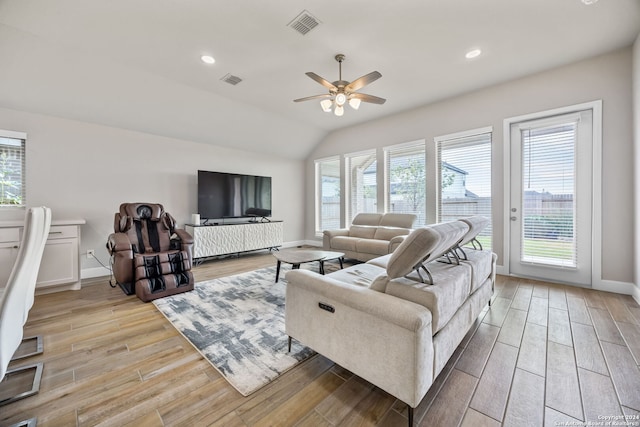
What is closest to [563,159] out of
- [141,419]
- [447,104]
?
[447,104]

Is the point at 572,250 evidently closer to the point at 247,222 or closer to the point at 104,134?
the point at 247,222

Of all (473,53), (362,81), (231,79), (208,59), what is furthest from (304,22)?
(473,53)

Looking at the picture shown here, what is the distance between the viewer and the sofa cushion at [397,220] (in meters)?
4.58

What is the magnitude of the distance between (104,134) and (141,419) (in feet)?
14.1

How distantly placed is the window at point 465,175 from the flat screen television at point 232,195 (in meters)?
3.69

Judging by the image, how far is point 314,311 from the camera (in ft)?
5.08

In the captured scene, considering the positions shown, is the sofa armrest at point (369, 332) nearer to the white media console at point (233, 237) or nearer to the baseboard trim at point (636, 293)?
the baseboard trim at point (636, 293)

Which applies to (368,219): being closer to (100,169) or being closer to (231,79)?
(231,79)

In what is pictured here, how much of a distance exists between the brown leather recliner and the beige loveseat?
2538mm

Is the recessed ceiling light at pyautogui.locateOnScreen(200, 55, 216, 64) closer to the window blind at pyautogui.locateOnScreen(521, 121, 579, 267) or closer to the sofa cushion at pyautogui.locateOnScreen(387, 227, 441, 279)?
the sofa cushion at pyautogui.locateOnScreen(387, 227, 441, 279)

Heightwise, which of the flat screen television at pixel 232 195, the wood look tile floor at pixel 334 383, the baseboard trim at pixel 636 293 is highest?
the flat screen television at pixel 232 195

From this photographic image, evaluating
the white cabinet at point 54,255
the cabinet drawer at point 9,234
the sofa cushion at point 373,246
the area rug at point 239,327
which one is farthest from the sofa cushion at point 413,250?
the cabinet drawer at point 9,234

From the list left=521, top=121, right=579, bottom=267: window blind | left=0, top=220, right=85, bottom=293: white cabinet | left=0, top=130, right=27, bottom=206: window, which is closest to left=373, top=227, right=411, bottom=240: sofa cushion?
A: left=521, top=121, right=579, bottom=267: window blind

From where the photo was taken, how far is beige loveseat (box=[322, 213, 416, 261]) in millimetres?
4186
